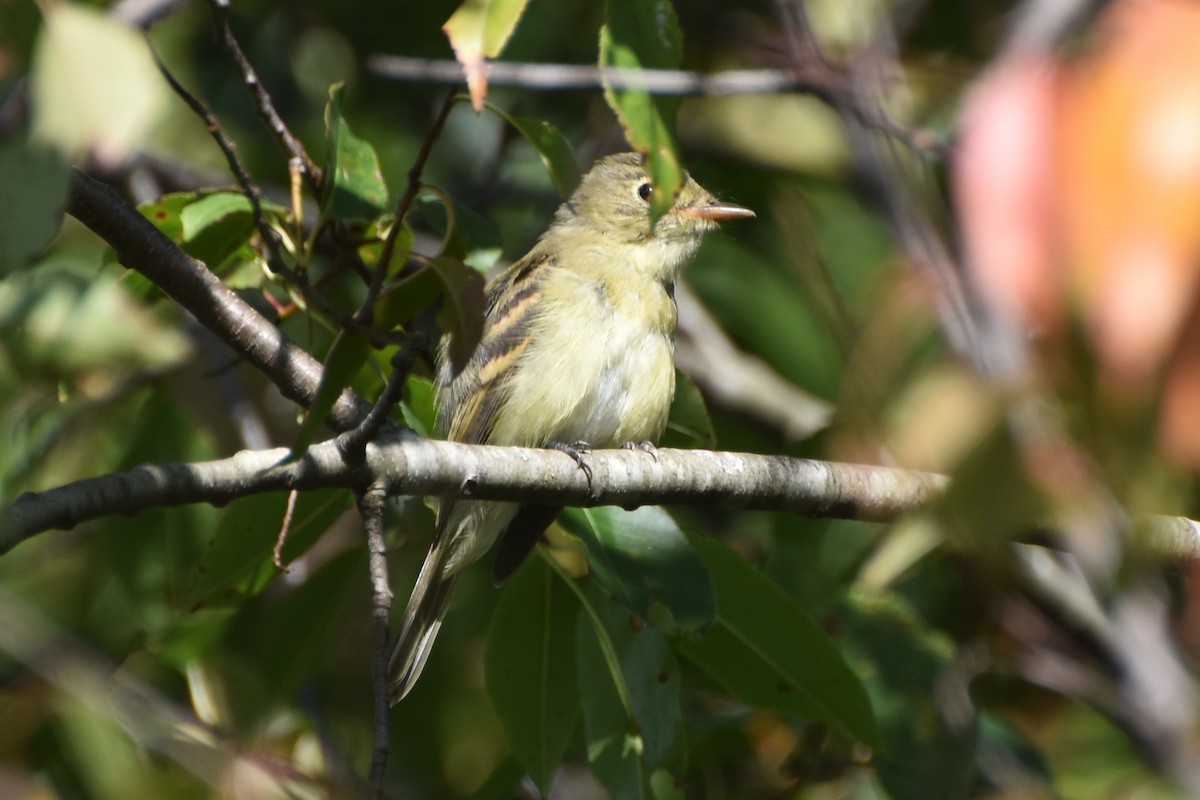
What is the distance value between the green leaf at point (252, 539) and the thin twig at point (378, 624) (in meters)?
0.68

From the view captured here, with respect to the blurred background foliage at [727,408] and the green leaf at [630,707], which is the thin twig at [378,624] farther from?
the green leaf at [630,707]

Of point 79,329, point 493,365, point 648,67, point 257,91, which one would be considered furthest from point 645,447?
point 79,329

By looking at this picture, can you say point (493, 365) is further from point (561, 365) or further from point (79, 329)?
point (79, 329)

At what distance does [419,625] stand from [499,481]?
4.56 ft

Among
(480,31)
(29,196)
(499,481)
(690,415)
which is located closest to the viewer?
(29,196)

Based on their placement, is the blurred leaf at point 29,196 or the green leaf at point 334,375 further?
the green leaf at point 334,375

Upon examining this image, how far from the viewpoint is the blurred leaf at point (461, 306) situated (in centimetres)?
281

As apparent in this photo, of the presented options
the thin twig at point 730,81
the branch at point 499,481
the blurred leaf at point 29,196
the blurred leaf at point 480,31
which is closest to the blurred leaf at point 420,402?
the branch at point 499,481

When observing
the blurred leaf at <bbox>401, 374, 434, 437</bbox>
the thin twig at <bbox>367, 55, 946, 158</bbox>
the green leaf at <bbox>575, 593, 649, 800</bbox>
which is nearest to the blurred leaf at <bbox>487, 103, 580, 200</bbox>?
the thin twig at <bbox>367, 55, 946, 158</bbox>

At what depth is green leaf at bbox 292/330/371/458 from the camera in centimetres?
267

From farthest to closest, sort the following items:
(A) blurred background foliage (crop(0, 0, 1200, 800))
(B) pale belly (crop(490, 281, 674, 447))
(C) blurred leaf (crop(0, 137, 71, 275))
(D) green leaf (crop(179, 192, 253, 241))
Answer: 1. (B) pale belly (crop(490, 281, 674, 447))
2. (D) green leaf (crop(179, 192, 253, 241))
3. (C) blurred leaf (crop(0, 137, 71, 275))
4. (A) blurred background foliage (crop(0, 0, 1200, 800))

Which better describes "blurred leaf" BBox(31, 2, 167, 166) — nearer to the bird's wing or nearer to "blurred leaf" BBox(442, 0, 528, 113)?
"blurred leaf" BBox(442, 0, 528, 113)

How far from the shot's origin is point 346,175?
11.8 feet

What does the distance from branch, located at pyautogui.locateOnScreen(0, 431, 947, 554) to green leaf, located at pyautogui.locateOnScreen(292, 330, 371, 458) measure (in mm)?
117
